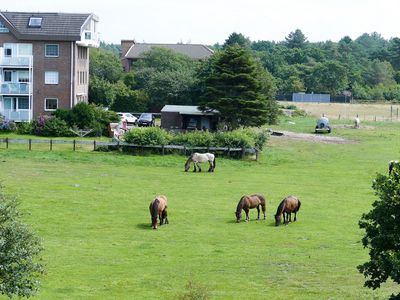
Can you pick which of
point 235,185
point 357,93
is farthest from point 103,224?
point 357,93

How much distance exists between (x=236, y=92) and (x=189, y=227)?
33306 millimetres

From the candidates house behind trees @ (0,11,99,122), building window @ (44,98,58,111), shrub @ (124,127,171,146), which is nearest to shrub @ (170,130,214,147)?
shrub @ (124,127,171,146)

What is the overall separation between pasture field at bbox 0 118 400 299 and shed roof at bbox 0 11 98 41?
17.7 metres

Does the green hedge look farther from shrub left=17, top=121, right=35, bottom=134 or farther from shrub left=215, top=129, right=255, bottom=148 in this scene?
shrub left=17, top=121, right=35, bottom=134

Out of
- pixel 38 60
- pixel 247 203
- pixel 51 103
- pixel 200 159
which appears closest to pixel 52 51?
pixel 38 60

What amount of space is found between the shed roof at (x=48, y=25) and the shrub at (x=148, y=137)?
18.1 m

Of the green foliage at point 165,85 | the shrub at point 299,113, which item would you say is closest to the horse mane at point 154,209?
the green foliage at point 165,85

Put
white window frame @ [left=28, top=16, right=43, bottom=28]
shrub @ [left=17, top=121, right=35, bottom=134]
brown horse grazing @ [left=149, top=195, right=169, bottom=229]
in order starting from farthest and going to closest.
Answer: white window frame @ [left=28, top=16, right=43, bottom=28]
shrub @ [left=17, top=121, right=35, bottom=134]
brown horse grazing @ [left=149, top=195, right=169, bottom=229]

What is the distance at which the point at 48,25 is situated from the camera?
237 feet

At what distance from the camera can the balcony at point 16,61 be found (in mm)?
71062

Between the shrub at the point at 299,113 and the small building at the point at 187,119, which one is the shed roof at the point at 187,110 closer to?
the small building at the point at 187,119

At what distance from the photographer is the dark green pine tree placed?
212ft

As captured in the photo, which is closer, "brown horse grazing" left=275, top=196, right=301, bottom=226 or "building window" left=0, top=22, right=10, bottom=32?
"brown horse grazing" left=275, top=196, right=301, bottom=226

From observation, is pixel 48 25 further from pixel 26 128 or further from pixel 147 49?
pixel 147 49
